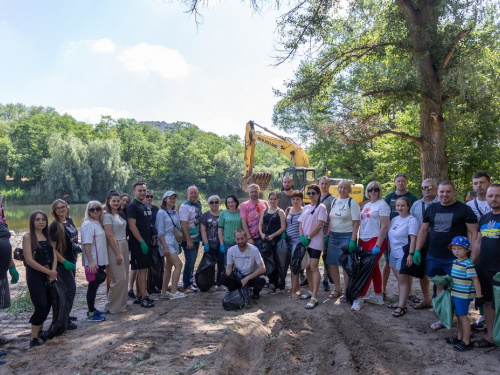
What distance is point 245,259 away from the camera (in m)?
5.59

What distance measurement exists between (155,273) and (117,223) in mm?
1356

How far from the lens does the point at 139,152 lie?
6066cm

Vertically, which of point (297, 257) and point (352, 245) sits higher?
point (352, 245)

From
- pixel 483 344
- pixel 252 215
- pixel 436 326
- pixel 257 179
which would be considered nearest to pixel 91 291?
pixel 252 215

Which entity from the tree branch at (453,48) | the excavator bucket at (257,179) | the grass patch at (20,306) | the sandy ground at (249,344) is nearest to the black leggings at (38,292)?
the sandy ground at (249,344)

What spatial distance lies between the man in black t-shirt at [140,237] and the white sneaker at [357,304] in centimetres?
280

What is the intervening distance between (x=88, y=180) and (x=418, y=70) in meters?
36.1

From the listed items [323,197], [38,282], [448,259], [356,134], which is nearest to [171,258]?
[38,282]

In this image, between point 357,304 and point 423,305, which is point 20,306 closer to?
point 357,304

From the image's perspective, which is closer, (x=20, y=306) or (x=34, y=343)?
(x=34, y=343)

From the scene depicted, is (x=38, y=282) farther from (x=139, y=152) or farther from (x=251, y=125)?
(x=139, y=152)

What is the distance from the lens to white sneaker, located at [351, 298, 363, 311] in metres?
5.07

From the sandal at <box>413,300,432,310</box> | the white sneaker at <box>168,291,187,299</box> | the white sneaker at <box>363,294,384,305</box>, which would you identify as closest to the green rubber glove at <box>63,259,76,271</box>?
the white sneaker at <box>168,291,187,299</box>

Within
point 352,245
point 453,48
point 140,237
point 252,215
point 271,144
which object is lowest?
point 352,245
